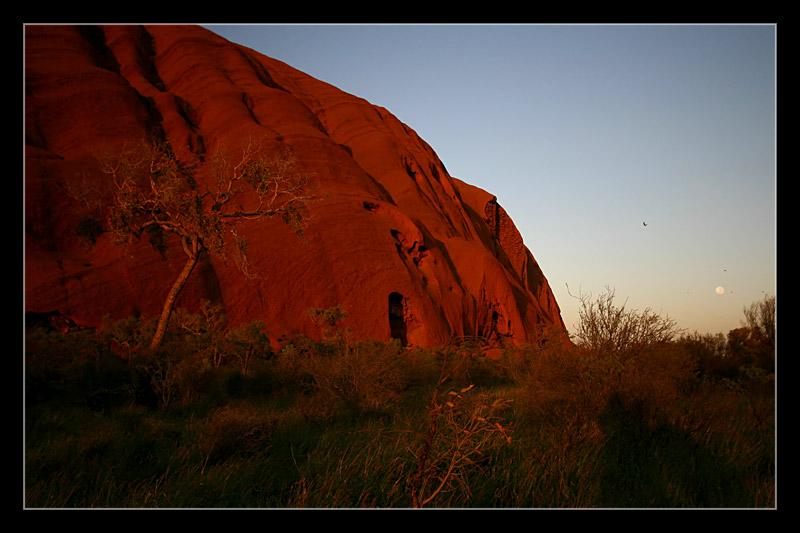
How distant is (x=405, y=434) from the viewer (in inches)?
205

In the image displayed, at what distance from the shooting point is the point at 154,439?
4.76 meters

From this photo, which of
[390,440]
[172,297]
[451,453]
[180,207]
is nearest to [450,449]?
[451,453]

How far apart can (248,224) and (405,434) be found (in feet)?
66.5

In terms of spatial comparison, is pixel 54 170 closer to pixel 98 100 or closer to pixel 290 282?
pixel 98 100

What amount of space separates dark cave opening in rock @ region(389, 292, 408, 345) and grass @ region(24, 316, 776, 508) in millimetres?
16574

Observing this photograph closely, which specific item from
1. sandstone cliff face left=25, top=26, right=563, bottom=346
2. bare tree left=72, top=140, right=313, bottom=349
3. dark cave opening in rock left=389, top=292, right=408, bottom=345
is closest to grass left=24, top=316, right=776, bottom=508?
bare tree left=72, top=140, right=313, bottom=349

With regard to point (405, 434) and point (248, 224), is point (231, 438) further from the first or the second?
point (248, 224)

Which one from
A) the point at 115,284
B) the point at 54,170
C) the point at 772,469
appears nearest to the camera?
the point at 772,469

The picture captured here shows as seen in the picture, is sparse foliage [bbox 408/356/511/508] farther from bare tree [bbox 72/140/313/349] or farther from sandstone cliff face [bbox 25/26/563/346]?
sandstone cliff face [bbox 25/26/563/346]

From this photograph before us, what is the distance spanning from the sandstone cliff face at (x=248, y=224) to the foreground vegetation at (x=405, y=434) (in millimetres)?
8628

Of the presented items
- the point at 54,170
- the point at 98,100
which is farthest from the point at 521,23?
the point at 98,100

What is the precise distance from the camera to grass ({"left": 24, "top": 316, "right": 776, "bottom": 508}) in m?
3.38
